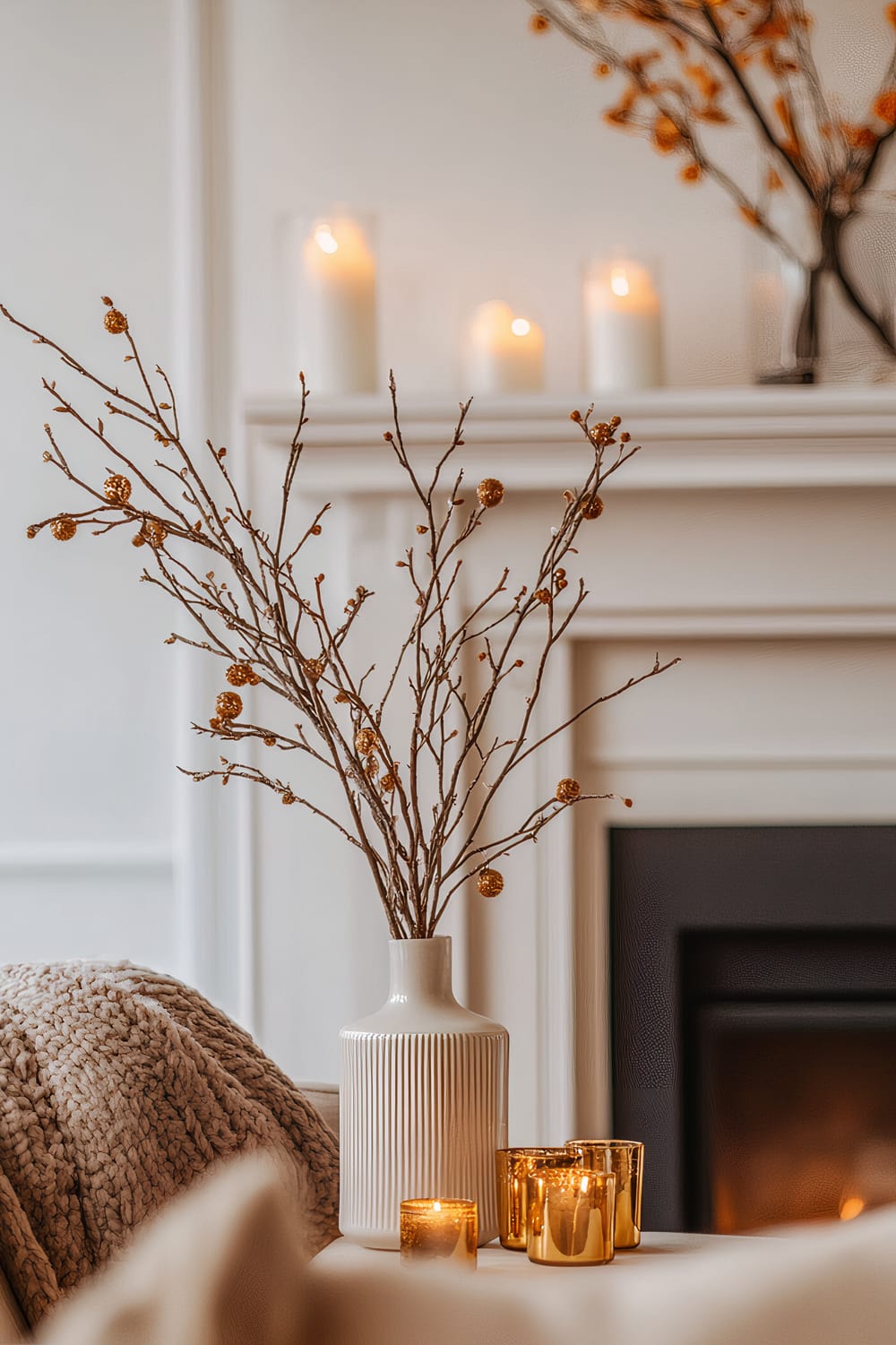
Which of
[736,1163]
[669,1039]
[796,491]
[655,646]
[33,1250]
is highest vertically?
[796,491]

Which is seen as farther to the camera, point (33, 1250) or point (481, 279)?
point (481, 279)

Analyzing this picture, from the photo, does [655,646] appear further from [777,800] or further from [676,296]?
[676,296]

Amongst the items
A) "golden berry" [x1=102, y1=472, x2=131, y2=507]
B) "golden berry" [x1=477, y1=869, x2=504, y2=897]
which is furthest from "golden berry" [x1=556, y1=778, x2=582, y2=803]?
"golden berry" [x1=102, y1=472, x2=131, y2=507]

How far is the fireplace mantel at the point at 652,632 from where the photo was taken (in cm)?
165

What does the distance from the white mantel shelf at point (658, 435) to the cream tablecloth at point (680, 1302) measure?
4.89ft

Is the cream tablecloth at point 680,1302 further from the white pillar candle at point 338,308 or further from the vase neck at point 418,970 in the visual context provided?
the white pillar candle at point 338,308

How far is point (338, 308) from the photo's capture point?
1.67 meters

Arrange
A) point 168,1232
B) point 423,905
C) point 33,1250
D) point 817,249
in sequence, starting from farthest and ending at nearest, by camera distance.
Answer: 1. point 817,249
2. point 423,905
3. point 33,1250
4. point 168,1232

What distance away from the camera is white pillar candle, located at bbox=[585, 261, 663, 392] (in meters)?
1.68

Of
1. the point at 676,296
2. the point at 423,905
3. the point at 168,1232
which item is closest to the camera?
the point at 168,1232

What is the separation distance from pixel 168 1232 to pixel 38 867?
177cm

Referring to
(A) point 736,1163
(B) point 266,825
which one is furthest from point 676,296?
(A) point 736,1163

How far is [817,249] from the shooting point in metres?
1.69

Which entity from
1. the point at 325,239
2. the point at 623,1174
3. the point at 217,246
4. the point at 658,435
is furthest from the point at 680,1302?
the point at 217,246
